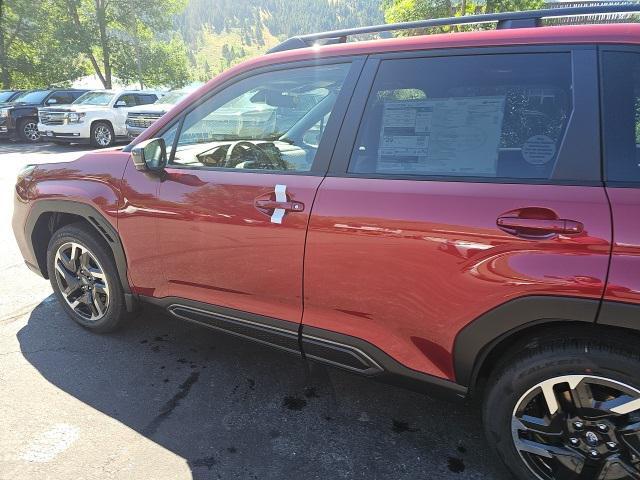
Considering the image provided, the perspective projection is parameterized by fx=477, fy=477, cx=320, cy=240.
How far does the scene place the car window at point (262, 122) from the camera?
7.63ft

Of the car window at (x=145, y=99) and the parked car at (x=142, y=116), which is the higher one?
the car window at (x=145, y=99)

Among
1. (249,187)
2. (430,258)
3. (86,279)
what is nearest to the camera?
(430,258)

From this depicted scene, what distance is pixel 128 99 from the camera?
1430cm

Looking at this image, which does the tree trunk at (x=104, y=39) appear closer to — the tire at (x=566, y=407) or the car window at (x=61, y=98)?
the car window at (x=61, y=98)

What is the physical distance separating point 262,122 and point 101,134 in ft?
42.1

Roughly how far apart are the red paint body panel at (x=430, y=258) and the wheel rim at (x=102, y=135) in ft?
44.1

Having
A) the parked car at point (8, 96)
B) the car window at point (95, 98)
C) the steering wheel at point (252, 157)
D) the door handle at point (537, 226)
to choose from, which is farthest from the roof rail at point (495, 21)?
the parked car at point (8, 96)

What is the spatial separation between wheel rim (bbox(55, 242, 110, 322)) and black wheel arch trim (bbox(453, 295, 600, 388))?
7.37 ft

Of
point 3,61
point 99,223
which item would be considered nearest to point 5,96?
point 3,61

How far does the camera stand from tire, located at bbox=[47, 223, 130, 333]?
3004 mm

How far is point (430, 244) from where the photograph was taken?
6.04 ft

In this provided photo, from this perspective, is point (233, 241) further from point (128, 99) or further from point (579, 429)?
point (128, 99)

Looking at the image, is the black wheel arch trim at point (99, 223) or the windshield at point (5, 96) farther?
the windshield at point (5, 96)

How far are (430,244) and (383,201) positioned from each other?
0.87 ft
